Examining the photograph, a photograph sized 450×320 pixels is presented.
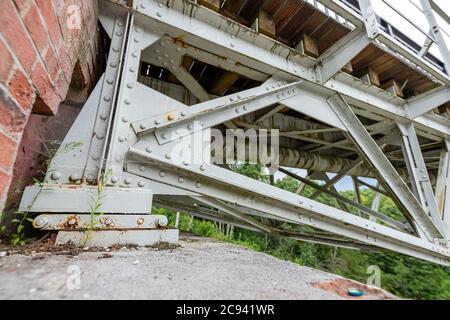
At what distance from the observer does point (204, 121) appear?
4.82 ft

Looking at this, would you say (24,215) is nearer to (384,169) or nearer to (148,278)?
(148,278)

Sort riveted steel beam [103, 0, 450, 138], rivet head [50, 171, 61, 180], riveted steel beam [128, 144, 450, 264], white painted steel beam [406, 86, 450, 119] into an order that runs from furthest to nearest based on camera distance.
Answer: white painted steel beam [406, 86, 450, 119] < riveted steel beam [103, 0, 450, 138] < riveted steel beam [128, 144, 450, 264] < rivet head [50, 171, 61, 180]

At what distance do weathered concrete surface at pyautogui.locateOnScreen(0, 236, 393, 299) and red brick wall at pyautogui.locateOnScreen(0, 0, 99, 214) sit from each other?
0.23m

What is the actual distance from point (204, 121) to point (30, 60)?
3.06 ft

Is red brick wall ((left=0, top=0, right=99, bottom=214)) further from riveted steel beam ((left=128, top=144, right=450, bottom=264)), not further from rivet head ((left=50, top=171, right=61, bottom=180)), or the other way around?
riveted steel beam ((left=128, top=144, right=450, bottom=264))

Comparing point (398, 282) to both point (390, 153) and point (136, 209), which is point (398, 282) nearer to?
point (390, 153)

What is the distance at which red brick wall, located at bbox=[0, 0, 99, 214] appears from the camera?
57 cm

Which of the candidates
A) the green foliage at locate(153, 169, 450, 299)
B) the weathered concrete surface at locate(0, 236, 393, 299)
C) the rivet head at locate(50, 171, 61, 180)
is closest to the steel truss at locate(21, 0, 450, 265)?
the rivet head at locate(50, 171, 61, 180)

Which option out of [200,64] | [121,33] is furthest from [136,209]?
[200,64]

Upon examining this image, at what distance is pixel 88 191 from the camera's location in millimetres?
993

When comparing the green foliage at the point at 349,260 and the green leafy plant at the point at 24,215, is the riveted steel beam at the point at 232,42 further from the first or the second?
the green foliage at the point at 349,260

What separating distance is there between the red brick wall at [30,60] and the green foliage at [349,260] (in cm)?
513

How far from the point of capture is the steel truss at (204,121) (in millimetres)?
1102
